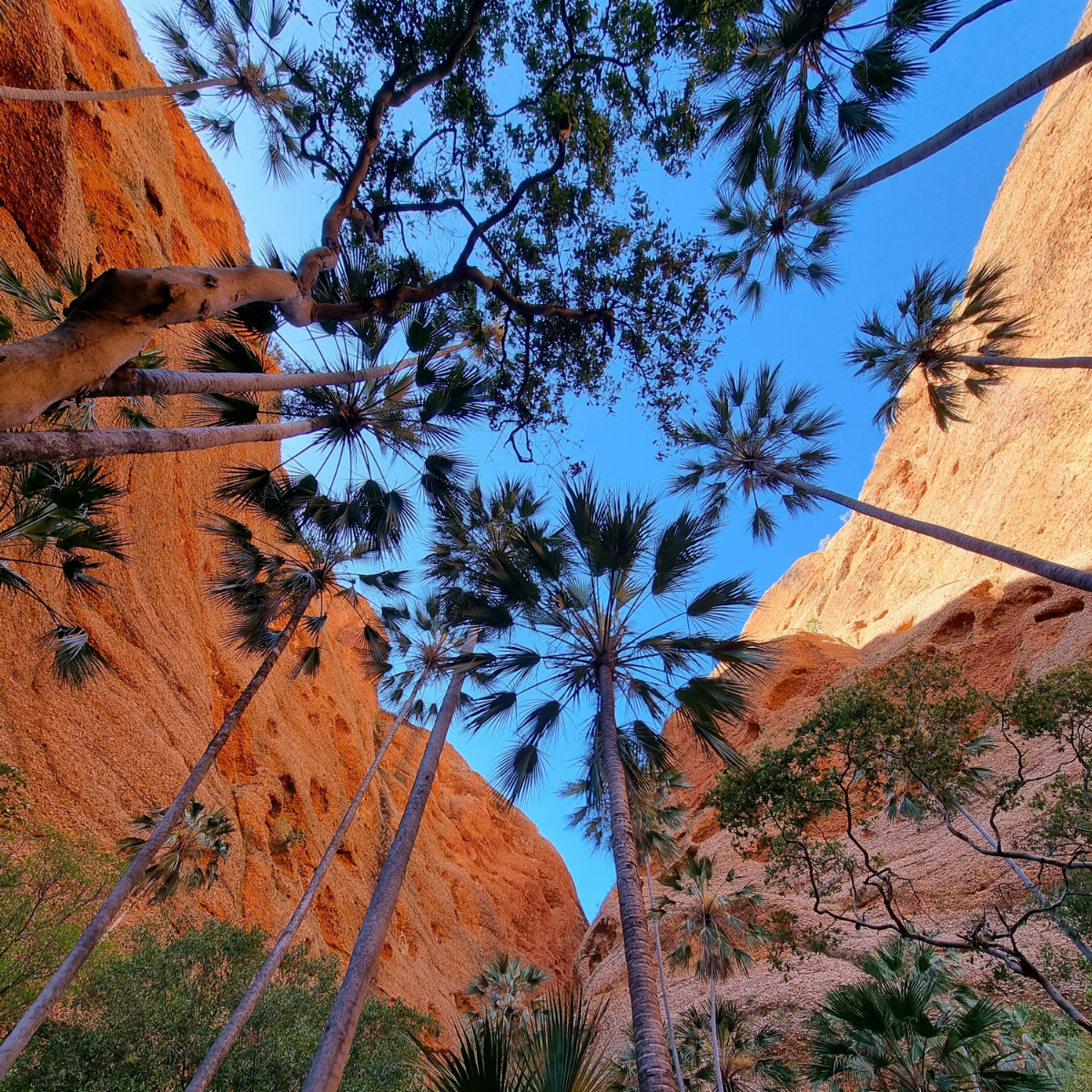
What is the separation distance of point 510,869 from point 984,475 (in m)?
28.7

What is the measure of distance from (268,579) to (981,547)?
419 inches

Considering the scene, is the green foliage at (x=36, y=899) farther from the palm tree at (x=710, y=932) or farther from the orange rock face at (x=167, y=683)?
the palm tree at (x=710, y=932)

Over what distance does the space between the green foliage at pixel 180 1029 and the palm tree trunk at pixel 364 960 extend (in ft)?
6.12

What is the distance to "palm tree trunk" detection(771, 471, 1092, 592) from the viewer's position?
6.44 meters

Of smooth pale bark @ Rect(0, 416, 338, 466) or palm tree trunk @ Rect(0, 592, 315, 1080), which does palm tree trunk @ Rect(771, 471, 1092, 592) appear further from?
palm tree trunk @ Rect(0, 592, 315, 1080)

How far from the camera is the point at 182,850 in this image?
399 inches

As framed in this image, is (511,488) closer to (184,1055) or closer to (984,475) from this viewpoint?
(184,1055)

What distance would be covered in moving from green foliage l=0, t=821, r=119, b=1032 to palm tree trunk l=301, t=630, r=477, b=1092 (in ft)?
13.5

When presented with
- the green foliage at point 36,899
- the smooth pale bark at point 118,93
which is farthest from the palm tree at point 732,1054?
the smooth pale bark at point 118,93

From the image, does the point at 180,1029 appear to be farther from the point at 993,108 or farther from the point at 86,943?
the point at 993,108

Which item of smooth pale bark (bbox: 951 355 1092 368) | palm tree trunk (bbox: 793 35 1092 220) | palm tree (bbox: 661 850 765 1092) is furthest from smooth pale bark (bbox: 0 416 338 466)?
palm tree (bbox: 661 850 765 1092)

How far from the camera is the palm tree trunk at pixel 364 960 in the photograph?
16.3ft

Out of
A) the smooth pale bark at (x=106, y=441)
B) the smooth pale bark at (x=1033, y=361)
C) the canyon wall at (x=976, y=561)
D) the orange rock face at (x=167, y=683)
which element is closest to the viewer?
the smooth pale bark at (x=106, y=441)

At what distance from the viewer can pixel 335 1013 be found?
212 inches
